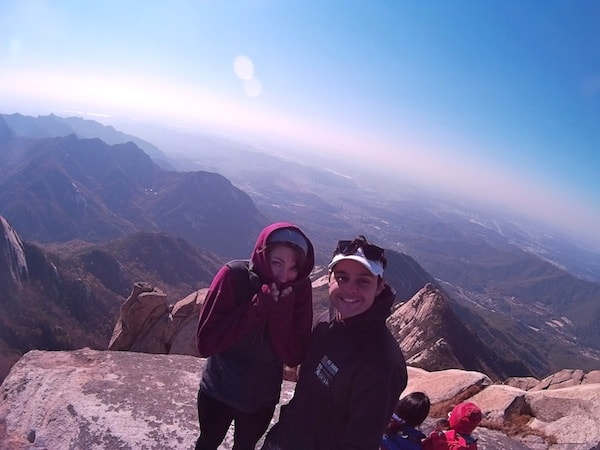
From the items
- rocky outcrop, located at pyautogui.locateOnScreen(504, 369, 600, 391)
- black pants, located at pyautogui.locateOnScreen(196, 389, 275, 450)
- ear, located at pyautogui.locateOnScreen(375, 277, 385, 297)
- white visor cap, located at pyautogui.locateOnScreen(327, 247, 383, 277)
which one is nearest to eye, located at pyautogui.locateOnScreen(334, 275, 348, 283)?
white visor cap, located at pyautogui.locateOnScreen(327, 247, 383, 277)

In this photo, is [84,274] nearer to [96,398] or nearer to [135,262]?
[135,262]

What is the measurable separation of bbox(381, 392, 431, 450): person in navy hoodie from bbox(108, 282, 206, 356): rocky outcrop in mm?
19670

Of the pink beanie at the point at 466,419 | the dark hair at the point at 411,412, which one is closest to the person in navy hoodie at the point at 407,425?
the dark hair at the point at 411,412

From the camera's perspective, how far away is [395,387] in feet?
12.1

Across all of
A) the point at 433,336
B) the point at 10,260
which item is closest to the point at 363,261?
the point at 433,336

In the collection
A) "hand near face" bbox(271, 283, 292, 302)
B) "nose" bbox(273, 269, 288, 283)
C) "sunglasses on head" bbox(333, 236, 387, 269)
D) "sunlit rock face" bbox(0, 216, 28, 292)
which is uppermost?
"sunglasses on head" bbox(333, 236, 387, 269)

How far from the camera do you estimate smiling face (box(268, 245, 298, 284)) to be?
450 centimetres

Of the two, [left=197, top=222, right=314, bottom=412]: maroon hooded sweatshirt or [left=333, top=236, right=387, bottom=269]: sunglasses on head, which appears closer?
[left=333, top=236, right=387, bottom=269]: sunglasses on head

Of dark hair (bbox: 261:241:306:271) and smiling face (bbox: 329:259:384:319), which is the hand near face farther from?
smiling face (bbox: 329:259:384:319)

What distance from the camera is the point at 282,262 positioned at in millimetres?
4508

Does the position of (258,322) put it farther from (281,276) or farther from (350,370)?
(350,370)

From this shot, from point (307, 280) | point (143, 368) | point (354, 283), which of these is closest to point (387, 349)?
point (354, 283)

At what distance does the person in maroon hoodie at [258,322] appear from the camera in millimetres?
4406

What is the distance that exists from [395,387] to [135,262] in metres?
166
